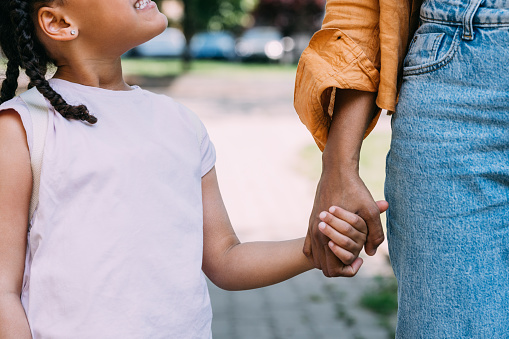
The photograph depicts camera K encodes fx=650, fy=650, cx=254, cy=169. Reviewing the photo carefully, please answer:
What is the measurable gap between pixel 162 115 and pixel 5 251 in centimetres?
52

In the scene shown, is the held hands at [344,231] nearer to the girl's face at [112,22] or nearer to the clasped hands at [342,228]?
the clasped hands at [342,228]

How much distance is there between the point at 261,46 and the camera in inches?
1179

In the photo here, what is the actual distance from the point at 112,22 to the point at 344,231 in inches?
31.0

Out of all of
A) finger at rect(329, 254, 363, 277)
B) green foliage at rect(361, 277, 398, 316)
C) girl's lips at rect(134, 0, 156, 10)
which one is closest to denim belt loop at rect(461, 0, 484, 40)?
finger at rect(329, 254, 363, 277)

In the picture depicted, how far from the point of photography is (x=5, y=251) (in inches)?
57.1

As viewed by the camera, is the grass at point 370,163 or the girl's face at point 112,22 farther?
the grass at point 370,163

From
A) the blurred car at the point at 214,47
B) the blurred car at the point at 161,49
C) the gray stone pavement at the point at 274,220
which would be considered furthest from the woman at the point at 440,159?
the blurred car at the point at 161,49

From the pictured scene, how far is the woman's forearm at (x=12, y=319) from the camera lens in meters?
1.41

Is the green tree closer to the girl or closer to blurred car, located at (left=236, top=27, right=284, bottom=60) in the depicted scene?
blurred car, located at (left=236, top=27, right=284, bottom=60)

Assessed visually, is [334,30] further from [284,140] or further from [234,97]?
[234,97]

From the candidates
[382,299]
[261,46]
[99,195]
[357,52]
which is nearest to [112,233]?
[99,195]

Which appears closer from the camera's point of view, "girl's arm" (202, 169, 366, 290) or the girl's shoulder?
the girl's shoulder

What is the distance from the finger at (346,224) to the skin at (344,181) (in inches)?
0.8

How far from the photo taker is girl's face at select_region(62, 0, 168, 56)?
5.22 feet
